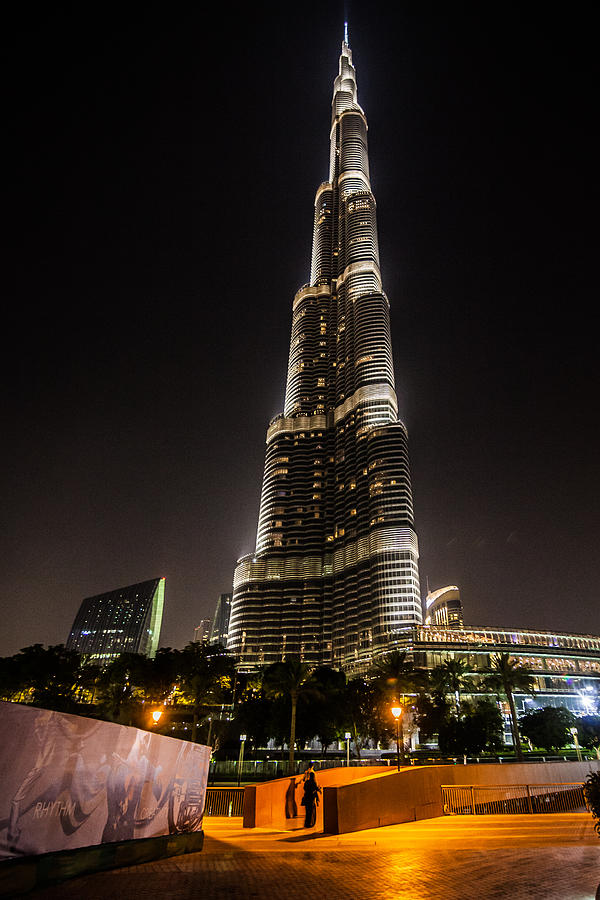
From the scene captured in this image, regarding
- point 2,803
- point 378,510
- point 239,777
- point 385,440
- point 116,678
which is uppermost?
point 385,440

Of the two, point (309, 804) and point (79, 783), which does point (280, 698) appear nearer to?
point (309, 804)

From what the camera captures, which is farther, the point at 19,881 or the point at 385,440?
the point at 385,440

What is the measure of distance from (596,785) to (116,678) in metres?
69.9

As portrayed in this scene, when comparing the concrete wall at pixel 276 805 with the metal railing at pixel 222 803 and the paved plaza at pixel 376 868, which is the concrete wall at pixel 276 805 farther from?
the metal railing at pixel 222 803

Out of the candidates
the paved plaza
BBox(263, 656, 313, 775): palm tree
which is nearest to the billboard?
the paved plaza

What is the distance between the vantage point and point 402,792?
61.3 ft

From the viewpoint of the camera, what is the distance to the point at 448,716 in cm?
7288

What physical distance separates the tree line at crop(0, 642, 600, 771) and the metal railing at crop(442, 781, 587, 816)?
36669 millimetres

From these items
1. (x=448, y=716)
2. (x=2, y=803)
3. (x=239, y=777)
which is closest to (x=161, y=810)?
(x=2, y=803)

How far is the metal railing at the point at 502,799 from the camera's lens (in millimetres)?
20922

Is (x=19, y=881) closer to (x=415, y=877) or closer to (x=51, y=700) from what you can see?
(x=415, y=877)

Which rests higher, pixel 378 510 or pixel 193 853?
pixel 378 510

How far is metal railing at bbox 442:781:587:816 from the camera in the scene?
20922 mm

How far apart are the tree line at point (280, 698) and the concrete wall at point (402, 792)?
35876mm
